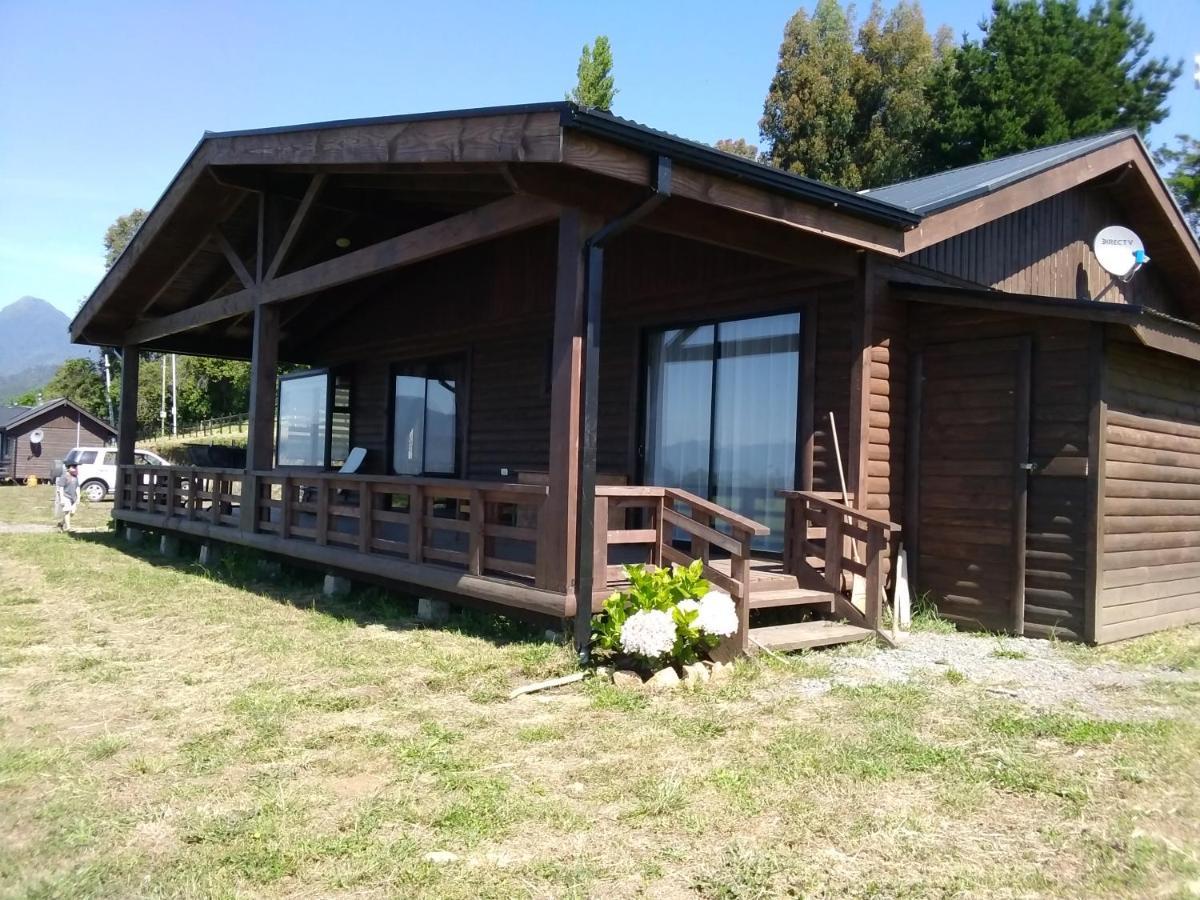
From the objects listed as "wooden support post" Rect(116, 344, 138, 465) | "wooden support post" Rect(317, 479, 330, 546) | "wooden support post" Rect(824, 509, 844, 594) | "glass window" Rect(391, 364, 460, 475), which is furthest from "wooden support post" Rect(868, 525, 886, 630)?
"wooden support post" Rect(116, 344, 138, 465)

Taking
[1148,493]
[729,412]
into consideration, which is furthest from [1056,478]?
[729,412]

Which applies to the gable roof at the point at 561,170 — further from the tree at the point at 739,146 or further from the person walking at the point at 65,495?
the tree at the point at 739,146

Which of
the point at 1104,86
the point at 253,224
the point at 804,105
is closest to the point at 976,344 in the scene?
the point at 253,224

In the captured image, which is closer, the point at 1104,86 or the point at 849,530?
the point at 849,530

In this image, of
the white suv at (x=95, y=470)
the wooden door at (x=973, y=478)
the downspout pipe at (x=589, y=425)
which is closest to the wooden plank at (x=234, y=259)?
the downspout pipe at (x=589, y=425)

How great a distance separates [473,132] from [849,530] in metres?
3.85

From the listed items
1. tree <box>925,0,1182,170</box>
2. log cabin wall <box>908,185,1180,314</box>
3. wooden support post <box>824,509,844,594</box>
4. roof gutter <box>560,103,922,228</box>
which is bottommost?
wooden support post <box>824,509,844,594</box>

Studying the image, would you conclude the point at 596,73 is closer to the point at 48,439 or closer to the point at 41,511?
the point at 41,511

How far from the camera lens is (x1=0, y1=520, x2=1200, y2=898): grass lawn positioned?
3.01m

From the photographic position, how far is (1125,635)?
7047 millimetres

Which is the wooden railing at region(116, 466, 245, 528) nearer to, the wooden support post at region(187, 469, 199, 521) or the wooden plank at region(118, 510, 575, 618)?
the wooden support post at region(187, 469, 199, 521)

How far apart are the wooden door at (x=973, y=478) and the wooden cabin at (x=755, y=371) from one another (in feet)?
0.06

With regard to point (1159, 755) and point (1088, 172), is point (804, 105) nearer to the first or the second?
point (1088, 172)

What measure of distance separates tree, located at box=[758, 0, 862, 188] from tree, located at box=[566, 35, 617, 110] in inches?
222
